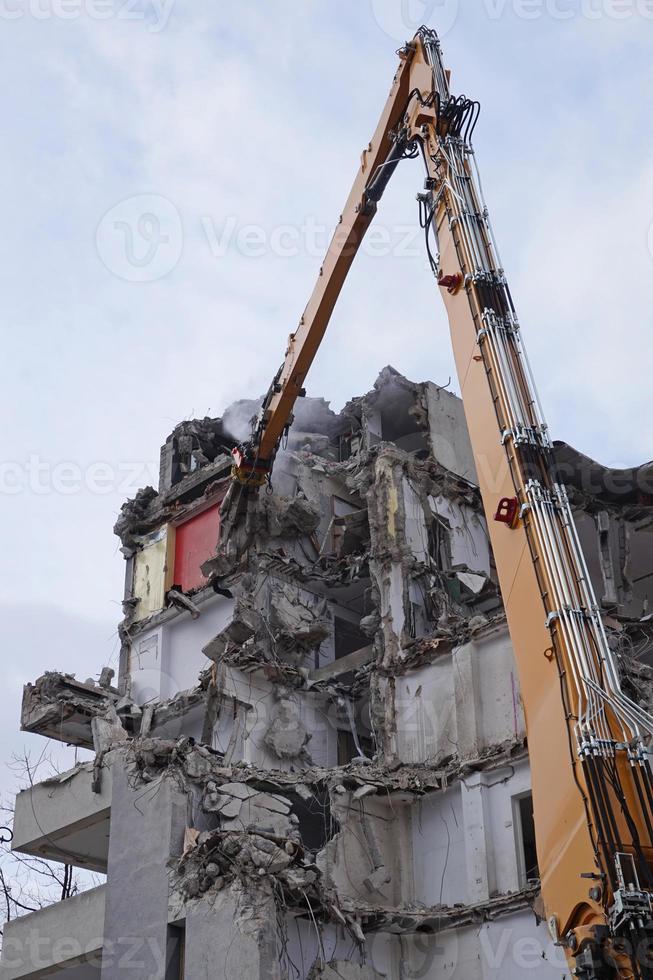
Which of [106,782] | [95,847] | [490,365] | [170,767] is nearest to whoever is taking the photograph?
[490,365]

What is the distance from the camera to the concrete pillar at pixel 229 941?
55.1 ft

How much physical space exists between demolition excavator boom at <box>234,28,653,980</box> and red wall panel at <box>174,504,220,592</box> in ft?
47.7

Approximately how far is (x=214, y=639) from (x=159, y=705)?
2.03 metres

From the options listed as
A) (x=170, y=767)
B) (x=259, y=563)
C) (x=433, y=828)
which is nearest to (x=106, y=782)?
(x=170, y=767)

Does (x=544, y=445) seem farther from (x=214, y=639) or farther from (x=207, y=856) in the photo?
(x=214, y=639)

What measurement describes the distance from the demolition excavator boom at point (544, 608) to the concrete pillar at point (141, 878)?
8.02 m

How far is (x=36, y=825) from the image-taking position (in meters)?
22.9

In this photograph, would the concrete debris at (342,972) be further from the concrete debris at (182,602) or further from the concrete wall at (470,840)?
the concrete debris at (182,602)

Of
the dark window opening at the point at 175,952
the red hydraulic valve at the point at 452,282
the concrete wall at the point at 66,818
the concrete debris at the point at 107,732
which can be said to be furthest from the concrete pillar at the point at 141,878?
the red hydraulic valve at the point at 452,282

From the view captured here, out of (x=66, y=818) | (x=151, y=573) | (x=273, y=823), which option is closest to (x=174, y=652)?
(x=151, y=573)

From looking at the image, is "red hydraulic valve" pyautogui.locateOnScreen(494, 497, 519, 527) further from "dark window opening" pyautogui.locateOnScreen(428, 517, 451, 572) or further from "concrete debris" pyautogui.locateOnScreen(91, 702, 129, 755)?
"dark window opening" pyautogui.locateOnScreen(428, 517, 451, 572)

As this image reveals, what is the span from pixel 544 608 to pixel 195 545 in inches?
833

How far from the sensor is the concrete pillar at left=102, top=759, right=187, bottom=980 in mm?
18406

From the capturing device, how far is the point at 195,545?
109 feet
